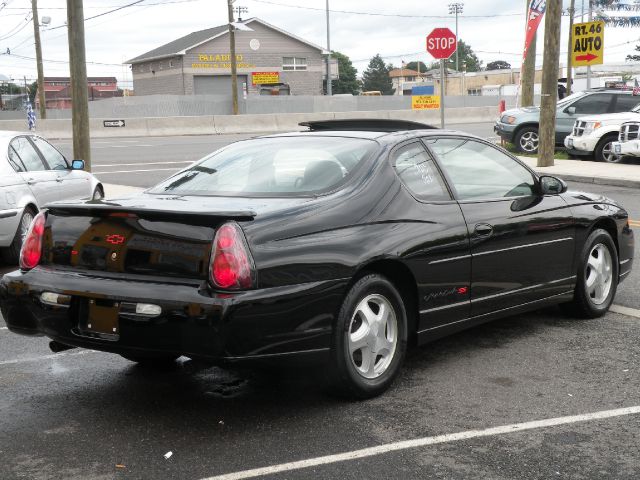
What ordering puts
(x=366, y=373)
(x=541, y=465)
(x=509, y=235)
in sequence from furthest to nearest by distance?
(x=509, y=235), (x=366, y=373), (x=541, y=465)

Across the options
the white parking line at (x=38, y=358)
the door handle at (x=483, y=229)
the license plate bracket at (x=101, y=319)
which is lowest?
the white parking line at (x=38, y=358)

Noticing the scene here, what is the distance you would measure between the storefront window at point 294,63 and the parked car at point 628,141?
2061 inches

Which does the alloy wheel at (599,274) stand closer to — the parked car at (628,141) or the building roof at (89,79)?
the parked car at (628,141)

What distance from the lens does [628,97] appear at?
73.6 feet

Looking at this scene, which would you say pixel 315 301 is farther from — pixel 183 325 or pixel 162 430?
pixel 162 430

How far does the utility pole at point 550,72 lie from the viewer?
1872cm

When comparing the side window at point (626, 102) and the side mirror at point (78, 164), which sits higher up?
the side window at point (626, 102)

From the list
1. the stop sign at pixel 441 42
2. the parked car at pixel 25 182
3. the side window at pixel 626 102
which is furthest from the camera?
the side window at pixel 626 102

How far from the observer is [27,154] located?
9.81 meters

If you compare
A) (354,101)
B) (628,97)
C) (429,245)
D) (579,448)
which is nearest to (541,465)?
(579,448)

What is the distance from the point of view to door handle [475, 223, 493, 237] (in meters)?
5.46

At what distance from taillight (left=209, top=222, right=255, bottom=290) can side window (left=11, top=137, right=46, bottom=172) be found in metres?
6.11

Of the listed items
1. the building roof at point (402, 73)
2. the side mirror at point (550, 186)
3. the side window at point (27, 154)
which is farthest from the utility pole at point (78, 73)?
the building roof at point (402, 73)

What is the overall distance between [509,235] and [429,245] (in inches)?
33.0
